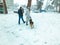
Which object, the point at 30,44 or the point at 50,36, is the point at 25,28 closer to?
the point at 50,36

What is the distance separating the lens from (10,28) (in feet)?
50.0

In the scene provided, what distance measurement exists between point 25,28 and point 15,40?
3338mm

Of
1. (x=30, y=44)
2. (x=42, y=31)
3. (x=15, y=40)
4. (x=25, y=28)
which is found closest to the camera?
(x=30, y=44)

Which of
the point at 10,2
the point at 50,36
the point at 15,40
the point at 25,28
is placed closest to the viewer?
the point at 15,40

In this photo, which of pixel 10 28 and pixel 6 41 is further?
pixel 10 28

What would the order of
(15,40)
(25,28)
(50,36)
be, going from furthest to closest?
(25,28) < (50,36) < (15,40)

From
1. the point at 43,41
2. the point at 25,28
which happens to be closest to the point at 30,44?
the point at 43,41

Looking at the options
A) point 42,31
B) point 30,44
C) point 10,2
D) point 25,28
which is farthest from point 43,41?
point 10,2

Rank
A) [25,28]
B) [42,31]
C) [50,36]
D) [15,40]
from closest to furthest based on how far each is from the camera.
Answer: [15,40] → [50,36] → [42,31] → [25,28]

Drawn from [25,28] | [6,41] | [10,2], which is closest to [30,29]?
[25,28]

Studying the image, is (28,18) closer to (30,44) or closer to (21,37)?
(21,37)

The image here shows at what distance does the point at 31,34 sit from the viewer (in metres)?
13.2

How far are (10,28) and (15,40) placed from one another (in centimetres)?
352

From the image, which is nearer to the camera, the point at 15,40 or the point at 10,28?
the point at 15,40
